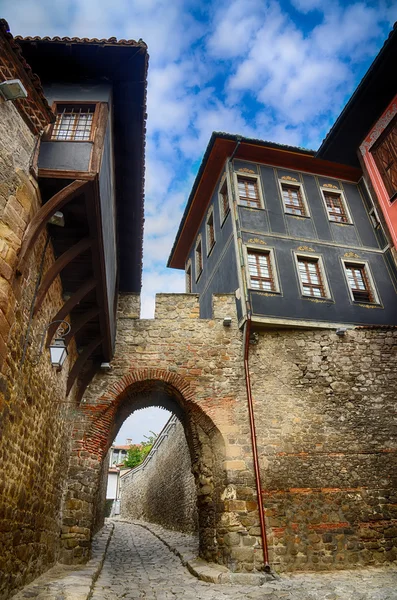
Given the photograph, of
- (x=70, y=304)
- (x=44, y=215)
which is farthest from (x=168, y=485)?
(x=44, y=215)

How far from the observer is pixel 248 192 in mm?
10945

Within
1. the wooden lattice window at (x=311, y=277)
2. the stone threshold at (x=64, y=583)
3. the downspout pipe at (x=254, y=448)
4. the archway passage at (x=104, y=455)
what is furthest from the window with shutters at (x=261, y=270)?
the stone threshold at (x=64, y=583)

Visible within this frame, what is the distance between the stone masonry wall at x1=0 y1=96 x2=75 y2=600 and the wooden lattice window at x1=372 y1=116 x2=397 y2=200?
6.56 m

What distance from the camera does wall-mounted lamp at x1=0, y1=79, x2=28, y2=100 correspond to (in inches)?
156

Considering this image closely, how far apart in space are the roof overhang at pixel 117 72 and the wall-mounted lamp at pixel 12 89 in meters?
2.36

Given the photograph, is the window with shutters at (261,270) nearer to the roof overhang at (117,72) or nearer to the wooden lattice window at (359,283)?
the wooden lattice window at (359,283)

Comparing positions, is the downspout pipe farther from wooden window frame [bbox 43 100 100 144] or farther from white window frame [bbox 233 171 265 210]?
wooden window frame [bbox 43 100 100 144]

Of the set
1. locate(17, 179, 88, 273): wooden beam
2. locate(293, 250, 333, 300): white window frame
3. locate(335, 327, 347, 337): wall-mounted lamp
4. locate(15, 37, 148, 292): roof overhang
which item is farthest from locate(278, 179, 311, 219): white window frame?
locate(17, 179, 88, 273): wooden beam

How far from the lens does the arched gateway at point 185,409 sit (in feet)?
23.2

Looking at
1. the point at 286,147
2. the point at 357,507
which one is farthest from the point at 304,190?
the point at 357,507

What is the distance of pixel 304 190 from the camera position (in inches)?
450

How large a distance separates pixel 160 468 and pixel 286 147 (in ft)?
45.1

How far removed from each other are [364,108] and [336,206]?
150 inches

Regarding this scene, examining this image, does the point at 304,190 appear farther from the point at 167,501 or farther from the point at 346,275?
the point at 167,501
